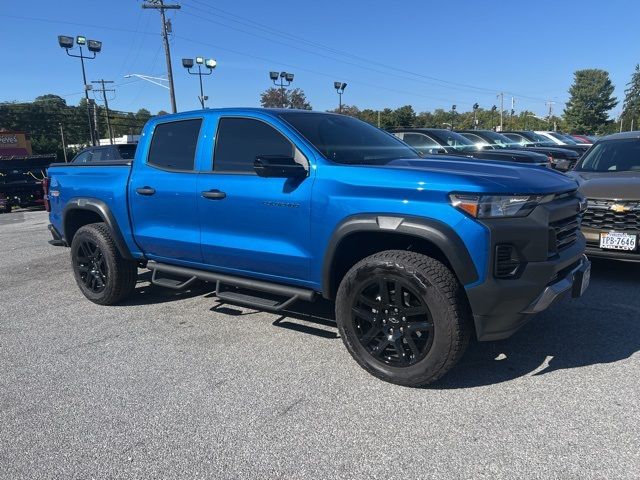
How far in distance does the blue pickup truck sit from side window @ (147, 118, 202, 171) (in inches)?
0.6

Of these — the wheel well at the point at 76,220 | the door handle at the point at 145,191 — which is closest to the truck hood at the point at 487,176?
the door handle at the point at 145,191

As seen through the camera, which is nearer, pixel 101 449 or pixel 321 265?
pixel 101 449

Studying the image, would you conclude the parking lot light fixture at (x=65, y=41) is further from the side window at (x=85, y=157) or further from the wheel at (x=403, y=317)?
the wheel at (x=403, y=317)

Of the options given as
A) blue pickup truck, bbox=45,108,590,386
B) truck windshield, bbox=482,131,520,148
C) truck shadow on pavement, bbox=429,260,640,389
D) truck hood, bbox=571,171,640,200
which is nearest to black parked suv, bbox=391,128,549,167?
truck windshield, bbox=482,131,520,148

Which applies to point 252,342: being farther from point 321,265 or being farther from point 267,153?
point 267,153

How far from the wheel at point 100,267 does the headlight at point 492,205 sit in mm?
3582

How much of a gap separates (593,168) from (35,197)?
56.4 feet

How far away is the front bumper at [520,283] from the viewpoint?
119 inches

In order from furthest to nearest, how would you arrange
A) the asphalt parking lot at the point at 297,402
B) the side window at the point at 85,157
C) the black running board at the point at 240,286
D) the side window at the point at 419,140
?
the side window at the point at 85,157, the side window at the point at 419,140, the black running board at the point at 240,286, the asphalt parking lot at the point at 297,402

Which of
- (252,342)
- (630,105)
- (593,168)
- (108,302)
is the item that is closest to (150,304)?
(108,302)

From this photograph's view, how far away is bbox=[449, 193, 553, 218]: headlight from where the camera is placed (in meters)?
3.01

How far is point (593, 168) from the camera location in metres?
6.64

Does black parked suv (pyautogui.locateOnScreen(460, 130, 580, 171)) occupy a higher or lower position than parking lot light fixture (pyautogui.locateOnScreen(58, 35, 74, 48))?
lower

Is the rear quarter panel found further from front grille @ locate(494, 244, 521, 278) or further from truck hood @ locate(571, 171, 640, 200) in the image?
truck hood @ locate(571, 171, 640, 200)
